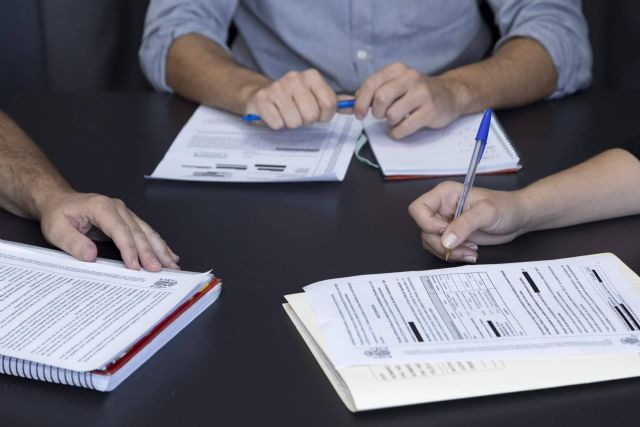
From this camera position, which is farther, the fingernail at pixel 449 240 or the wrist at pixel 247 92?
the wrist at pixel 247 92

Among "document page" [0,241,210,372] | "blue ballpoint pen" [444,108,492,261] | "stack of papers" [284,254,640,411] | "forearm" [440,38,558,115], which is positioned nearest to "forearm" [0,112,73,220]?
"document page" [0,241,210,372]

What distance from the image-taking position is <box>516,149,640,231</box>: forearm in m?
1.14

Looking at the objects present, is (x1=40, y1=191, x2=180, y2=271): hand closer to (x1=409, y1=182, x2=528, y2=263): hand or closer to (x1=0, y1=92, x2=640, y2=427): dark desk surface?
(x1=0, y1=92, x2=640, y2=427): dark desk surface

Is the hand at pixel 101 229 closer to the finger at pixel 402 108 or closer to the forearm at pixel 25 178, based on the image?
the forearm at pixel 25 178

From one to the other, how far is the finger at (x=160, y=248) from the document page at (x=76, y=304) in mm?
36

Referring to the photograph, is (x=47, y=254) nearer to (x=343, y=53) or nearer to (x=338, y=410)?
(x=338, y=410)

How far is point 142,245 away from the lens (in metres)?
1.04

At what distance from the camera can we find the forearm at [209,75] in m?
1.55

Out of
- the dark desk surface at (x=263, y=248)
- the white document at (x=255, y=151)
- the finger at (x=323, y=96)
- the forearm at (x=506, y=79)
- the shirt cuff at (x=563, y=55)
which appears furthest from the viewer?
the shirt cuff at (x=563, y=55)

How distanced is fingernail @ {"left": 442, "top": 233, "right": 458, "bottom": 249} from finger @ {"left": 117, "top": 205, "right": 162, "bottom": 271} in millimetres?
328

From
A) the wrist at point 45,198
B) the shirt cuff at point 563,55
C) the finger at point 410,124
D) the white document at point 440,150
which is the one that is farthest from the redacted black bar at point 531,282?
the shirt cuff at point 563,55

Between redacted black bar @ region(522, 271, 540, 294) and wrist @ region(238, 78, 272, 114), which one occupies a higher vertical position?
redacted black bar @ region(522, 271, 540, 294)

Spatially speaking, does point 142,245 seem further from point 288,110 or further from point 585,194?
point 585,194

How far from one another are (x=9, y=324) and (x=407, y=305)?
405 mm
